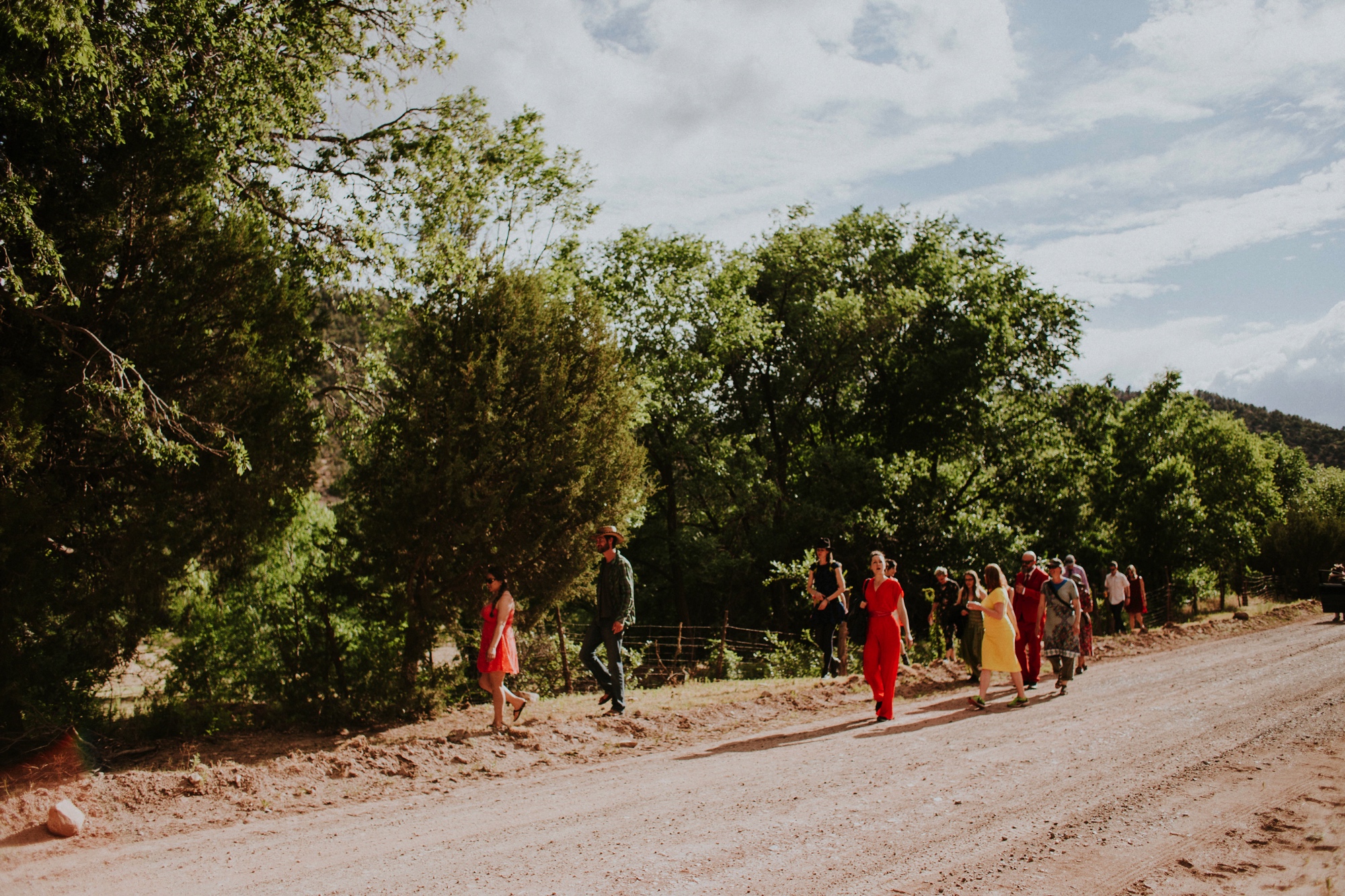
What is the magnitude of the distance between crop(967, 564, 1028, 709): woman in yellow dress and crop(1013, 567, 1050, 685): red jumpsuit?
1.27m

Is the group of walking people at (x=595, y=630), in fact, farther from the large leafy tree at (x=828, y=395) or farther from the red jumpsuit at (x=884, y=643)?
the large leafy tree at (x=828, y=395)

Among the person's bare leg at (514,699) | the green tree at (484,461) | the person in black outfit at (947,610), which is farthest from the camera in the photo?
the person in black outfit at (947,610)

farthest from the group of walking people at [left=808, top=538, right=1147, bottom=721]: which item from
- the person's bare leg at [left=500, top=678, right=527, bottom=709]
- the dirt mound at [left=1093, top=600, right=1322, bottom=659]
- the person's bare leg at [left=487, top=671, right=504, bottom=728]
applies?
the person's bare leg at [left=487, top=671, right=504, bottom=728]

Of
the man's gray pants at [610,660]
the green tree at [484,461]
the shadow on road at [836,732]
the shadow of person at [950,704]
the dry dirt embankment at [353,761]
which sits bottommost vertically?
the shadow of person at [950,704]

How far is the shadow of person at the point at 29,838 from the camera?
577 centimetres

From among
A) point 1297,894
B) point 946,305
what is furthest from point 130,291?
point 946,305

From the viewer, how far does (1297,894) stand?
16.0ft

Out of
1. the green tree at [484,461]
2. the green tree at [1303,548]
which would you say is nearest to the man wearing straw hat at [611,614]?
the green tree at [484,461]

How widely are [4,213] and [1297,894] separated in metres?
10.8

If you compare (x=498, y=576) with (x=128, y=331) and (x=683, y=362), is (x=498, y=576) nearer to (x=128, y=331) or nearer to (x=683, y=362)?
(x=128, y=331)

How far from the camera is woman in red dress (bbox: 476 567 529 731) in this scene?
9391 millimetres

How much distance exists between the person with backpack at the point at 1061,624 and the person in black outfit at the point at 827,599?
290cm

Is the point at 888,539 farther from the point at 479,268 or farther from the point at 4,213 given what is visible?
the point at 4,213

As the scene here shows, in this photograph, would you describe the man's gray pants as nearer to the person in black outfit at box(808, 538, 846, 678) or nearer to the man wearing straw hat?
the man wearing straw hat
